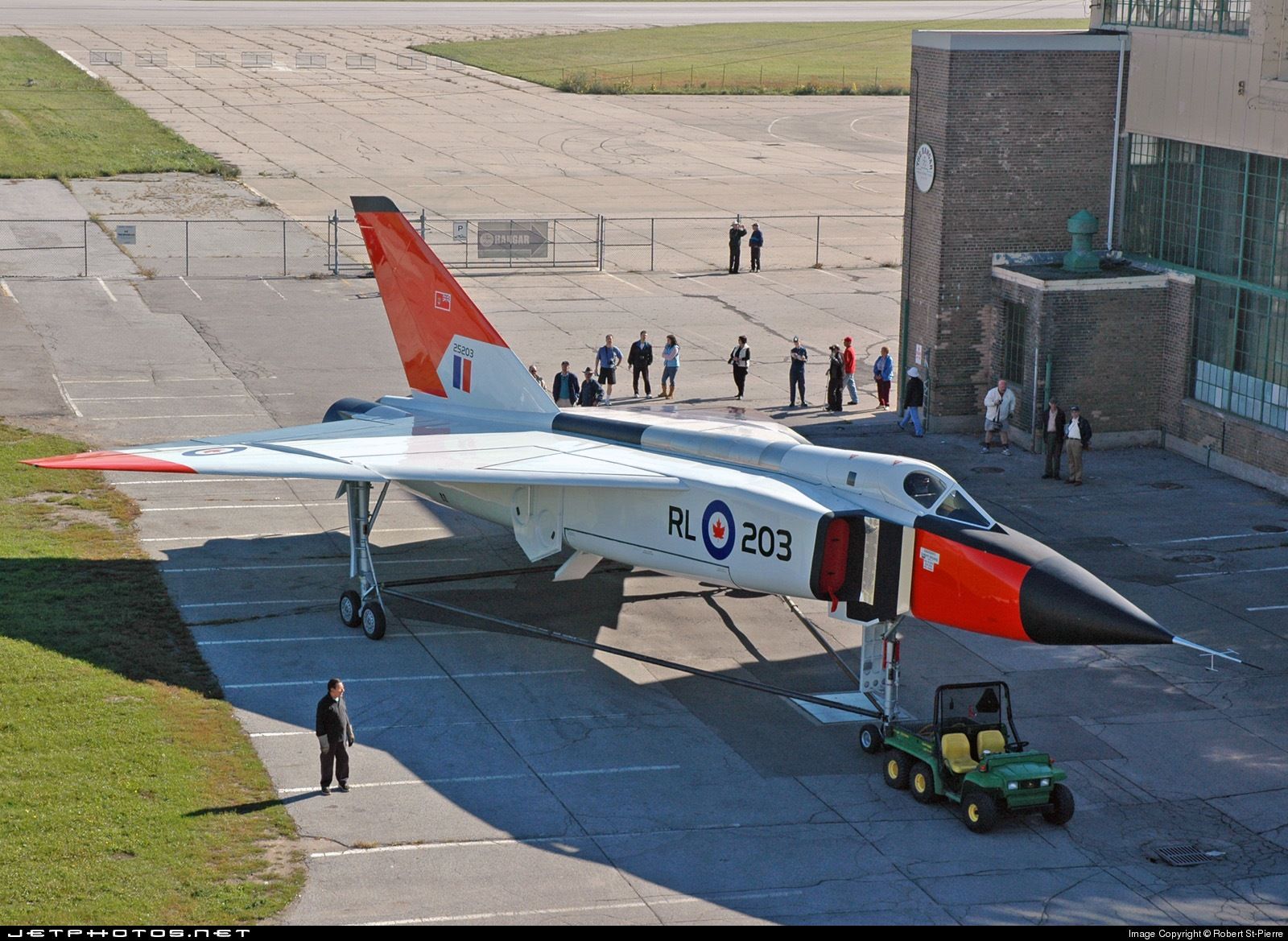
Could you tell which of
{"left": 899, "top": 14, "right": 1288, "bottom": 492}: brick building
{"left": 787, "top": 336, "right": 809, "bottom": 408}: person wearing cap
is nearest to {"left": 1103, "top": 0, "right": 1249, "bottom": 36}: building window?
{"left": 899, "top": 14, "right": 1288, "bottom": 492}: brick building

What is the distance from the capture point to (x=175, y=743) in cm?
1831

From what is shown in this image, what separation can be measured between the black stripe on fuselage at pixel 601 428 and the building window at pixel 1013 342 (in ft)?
43.2

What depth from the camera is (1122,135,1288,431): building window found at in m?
30.5

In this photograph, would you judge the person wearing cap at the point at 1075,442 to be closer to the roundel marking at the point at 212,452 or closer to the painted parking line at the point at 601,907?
the roundel marking at the point at 212,452

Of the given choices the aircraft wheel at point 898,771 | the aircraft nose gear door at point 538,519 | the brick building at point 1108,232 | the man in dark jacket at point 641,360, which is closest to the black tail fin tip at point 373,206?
the aircraft nose gear door at point 538,519

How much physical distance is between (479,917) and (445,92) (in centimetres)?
8195

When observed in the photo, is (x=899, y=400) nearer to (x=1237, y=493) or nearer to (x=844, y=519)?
(x=1237, y=493)

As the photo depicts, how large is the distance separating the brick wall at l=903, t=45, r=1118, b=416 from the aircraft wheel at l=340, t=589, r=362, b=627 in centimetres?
1628

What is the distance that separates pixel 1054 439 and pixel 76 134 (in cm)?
5537

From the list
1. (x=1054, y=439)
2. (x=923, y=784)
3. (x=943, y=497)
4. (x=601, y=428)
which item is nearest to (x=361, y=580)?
(x=601, y=428)

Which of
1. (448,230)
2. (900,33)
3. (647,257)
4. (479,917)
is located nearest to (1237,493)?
(479,917)

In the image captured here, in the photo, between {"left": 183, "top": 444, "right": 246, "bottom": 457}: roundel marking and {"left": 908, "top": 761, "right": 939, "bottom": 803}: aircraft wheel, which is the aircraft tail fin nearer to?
{"left": 183, "top": 444, "right": 246, "bottom": 457}: roundel marking

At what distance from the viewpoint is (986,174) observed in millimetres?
33625

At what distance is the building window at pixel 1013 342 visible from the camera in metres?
33.7
